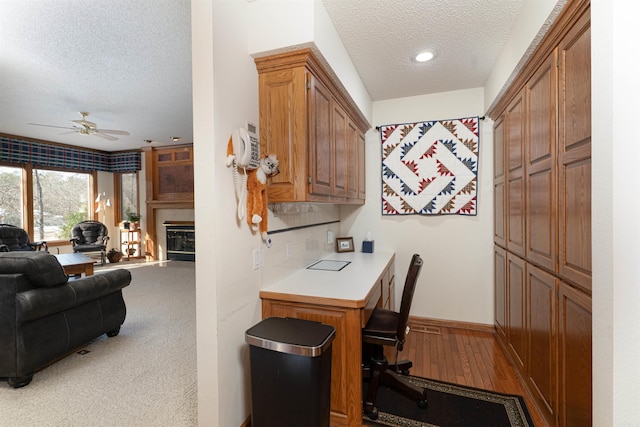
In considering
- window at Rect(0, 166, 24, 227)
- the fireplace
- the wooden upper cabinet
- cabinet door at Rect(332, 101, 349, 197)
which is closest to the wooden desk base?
the fireplace

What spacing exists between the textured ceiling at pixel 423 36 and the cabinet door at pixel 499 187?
0.58 metres

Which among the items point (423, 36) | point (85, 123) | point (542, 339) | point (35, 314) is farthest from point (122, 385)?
point (85, 123)

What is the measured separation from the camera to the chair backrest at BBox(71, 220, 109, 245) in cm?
610

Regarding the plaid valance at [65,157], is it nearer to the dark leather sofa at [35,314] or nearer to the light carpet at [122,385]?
the light carpet at [122,385]

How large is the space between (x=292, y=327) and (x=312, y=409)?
1.22ft

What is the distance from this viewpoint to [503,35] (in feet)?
6.82

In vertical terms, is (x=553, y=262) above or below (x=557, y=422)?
above

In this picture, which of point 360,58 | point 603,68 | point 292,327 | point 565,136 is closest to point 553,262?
point 565,136

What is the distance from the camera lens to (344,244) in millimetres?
3307

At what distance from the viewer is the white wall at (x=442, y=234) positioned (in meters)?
3.03

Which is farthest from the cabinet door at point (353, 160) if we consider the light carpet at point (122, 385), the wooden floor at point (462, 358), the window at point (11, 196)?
the window at point (11, 196)

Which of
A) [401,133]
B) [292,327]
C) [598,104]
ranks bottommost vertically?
[292,327]

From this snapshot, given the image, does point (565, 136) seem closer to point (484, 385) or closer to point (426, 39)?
point (426, 39)

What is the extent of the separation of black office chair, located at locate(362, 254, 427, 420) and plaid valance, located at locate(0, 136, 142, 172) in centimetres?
723
